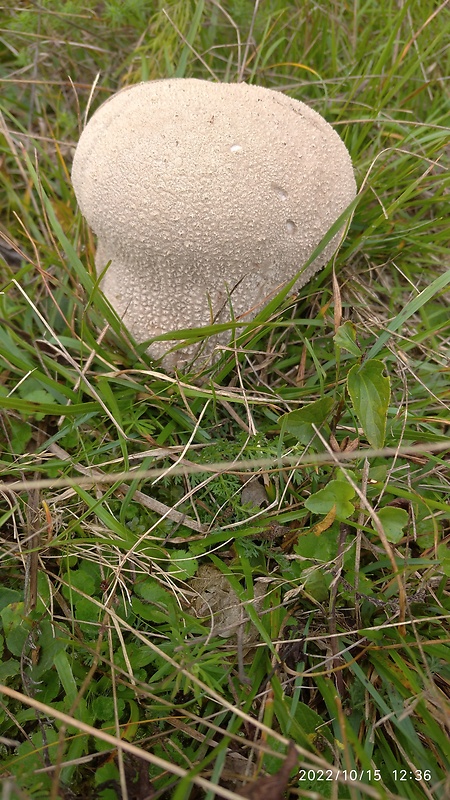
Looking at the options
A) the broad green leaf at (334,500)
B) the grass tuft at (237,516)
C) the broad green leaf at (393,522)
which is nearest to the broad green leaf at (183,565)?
the grass tuft at (237,516)

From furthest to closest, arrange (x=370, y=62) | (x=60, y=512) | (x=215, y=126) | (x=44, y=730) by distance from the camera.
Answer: (x=370, y=62), (x=60, y=512), (x=215, y=126), (x=44, y=730)

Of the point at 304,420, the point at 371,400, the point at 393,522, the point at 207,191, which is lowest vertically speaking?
the point at 393,522

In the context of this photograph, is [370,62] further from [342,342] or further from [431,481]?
[431,481]

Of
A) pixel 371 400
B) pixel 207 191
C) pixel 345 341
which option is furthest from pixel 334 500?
pixel 207 191

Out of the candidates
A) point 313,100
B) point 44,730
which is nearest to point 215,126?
point 313,100

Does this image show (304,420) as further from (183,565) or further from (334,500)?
(183,565)

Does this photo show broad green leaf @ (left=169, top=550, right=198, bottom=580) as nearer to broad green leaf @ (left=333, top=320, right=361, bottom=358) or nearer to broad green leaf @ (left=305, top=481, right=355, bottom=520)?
broad green leaf @ (left=305, top=481, right=355, bottom=520)
